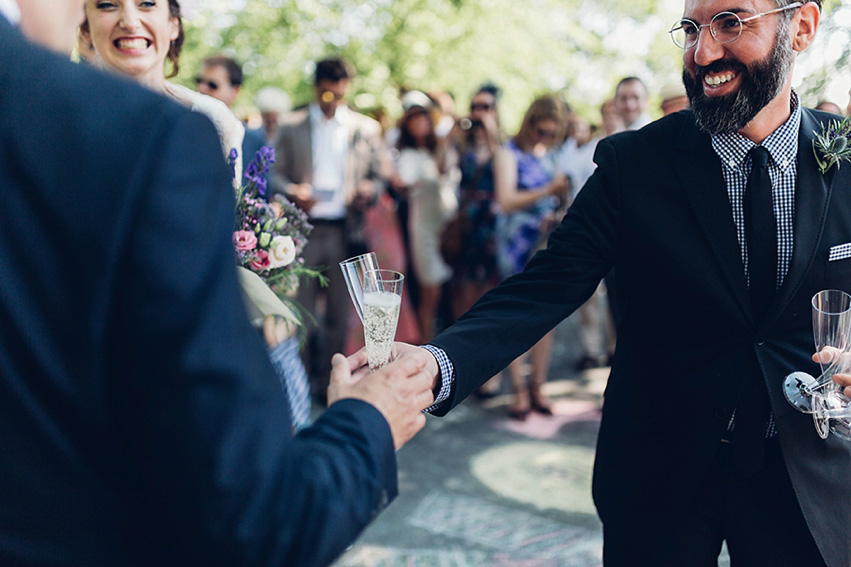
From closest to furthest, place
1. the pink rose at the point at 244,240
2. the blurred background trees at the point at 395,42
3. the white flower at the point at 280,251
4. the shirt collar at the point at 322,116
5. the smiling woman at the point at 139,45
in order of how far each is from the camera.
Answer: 1. the pink rose at the point at 244,240
2. the white flower at the point at 280,251
3. the smiling woman at the point at 139,45
4. the shirt collar at the point at 322,116
5. the blurred background trees at the point at 395,42

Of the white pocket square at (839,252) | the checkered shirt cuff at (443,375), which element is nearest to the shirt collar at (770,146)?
the white pocket square at (839,252)

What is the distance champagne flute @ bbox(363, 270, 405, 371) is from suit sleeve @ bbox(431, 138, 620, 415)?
395 millimetres

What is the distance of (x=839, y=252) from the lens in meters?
2.21

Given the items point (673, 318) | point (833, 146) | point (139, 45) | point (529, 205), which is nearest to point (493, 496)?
point (529, 205)

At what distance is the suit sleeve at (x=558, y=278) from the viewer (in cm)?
230

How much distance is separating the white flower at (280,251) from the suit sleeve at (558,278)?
0.73 metres

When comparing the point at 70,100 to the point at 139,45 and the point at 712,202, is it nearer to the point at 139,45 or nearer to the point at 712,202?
the point at 712,202

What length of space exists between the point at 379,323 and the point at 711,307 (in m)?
0.99

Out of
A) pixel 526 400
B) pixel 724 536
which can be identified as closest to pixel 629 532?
pixel 724 536

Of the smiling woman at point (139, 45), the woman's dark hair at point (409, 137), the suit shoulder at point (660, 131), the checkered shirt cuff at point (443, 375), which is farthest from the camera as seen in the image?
the woman's dark hair at point (409, 137)

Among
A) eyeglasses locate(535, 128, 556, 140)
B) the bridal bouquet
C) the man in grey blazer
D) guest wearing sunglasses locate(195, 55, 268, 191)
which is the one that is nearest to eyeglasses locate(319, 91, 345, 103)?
the man in grey blazer

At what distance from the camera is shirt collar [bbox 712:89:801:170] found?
2.31 meters

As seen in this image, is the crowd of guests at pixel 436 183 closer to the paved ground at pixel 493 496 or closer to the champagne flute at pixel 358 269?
the paved ground at pixel 493 496

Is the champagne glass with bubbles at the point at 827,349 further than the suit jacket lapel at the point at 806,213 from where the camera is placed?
No
